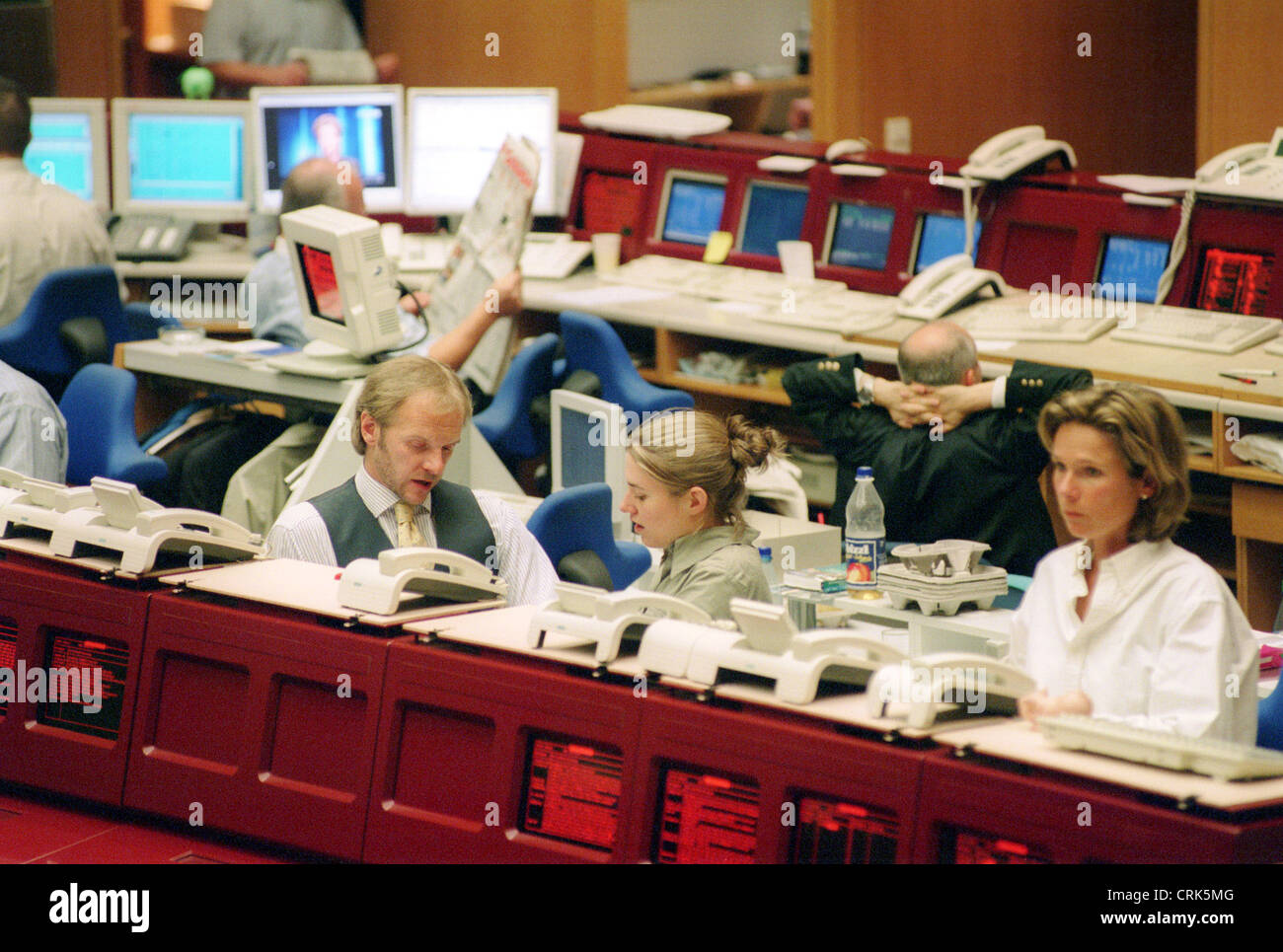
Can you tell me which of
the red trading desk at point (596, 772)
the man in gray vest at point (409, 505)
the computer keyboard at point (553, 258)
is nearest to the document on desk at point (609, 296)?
the computer keyboard at point (553, 258)

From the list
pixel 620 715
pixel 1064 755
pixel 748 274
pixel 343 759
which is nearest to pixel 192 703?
pixel 343 759

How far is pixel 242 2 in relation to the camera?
24.0 feet

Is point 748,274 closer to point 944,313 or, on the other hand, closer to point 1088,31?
point 944,313

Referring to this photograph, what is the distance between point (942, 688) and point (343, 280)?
9.54ft

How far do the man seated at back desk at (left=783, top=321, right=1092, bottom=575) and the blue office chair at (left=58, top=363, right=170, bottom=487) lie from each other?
6.05ft

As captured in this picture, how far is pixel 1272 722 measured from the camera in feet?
7.75

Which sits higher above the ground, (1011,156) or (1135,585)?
(1011,156)

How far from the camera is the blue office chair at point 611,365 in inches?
190

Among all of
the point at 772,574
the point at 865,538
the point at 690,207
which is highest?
the point at 690,207

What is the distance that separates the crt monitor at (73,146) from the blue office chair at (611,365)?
8.95 feet

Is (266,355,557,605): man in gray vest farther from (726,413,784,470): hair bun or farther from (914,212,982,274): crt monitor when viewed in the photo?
(914,212,982,274): crt monitor

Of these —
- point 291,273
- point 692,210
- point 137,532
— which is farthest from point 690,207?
point 137,532
